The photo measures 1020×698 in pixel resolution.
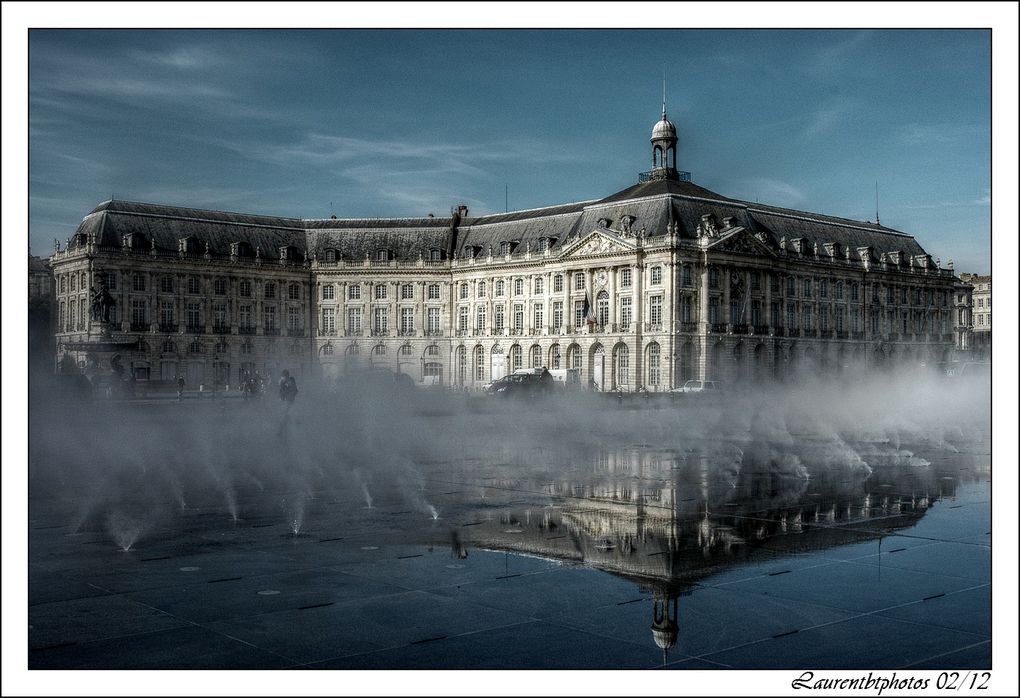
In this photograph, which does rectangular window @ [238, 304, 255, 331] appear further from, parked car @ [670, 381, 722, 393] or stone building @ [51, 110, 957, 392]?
parked car @ [670, 381, 722, 393]

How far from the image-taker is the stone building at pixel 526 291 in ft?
321

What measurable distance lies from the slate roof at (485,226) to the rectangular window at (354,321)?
569 cm

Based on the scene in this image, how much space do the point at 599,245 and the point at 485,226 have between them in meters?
17.8

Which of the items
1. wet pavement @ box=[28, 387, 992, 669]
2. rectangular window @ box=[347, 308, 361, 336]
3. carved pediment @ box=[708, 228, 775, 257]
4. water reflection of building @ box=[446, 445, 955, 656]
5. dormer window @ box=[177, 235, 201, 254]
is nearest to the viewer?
wet pavement @ box=[28, 387, 992, 669]

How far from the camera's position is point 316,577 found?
1095 cm

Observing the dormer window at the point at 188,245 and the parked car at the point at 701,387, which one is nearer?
the parked car at the point at 701,387

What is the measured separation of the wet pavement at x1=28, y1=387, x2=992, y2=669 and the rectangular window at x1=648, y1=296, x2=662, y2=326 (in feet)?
250

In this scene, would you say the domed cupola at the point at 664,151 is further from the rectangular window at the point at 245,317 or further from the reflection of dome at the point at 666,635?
the reflection of dome at the point at 666,635

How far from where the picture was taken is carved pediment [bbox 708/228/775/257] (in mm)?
97312

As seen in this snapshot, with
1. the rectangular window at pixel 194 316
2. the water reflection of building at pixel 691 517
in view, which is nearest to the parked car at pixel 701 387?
the rectangular window at pixel 194 316

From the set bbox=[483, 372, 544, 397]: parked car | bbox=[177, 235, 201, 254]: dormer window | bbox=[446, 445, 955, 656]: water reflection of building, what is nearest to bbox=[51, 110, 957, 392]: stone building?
bbox=[177, 235, 201, 254]: dormer window

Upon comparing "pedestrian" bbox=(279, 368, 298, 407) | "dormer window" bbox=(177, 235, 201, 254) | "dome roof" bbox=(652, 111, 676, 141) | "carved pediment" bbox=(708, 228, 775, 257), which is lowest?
"pedestrian" bbox=(279, 368, 298, 407)

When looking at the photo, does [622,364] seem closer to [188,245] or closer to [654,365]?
[654,365]

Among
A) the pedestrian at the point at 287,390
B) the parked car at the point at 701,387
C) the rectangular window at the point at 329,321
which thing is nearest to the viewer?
the pedestrian at the point at 287,390
